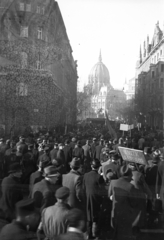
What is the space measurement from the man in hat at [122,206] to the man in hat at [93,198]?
0.41 meters

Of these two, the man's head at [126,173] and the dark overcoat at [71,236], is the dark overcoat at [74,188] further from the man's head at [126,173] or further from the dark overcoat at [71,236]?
the dark overcoat at [71,236]

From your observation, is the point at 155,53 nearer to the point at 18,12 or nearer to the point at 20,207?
the point at 18,12

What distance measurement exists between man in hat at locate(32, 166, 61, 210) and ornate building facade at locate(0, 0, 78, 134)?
48.4 feet

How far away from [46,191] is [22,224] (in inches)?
69.7

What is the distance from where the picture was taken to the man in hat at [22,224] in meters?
3.45

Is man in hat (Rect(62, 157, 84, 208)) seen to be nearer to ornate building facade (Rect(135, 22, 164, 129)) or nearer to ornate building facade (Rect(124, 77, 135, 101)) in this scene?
ornate building facade (Rect(135, 22, 164, 129))

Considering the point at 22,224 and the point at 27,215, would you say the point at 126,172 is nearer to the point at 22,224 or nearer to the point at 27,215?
the point at 27,215

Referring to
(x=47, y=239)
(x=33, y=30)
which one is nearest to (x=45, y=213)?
(x=47, y=239)

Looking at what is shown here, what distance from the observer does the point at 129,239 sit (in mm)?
5941

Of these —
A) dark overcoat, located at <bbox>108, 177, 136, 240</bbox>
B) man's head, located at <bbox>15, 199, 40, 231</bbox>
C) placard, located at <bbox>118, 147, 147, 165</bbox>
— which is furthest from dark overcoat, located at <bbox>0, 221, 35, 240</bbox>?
placard, located at <bbox>118, 147, 147, 165</bbox>

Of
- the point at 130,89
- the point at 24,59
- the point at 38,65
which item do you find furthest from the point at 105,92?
the point at 24,59

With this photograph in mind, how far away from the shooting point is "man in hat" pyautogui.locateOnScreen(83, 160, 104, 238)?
20.5 ft

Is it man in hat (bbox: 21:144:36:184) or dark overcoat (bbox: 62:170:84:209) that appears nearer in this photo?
dark overcoat (bbox: 62:170:84:209)

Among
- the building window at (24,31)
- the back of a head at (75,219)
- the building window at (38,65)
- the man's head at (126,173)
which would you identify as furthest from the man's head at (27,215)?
the building window at (24,31)
